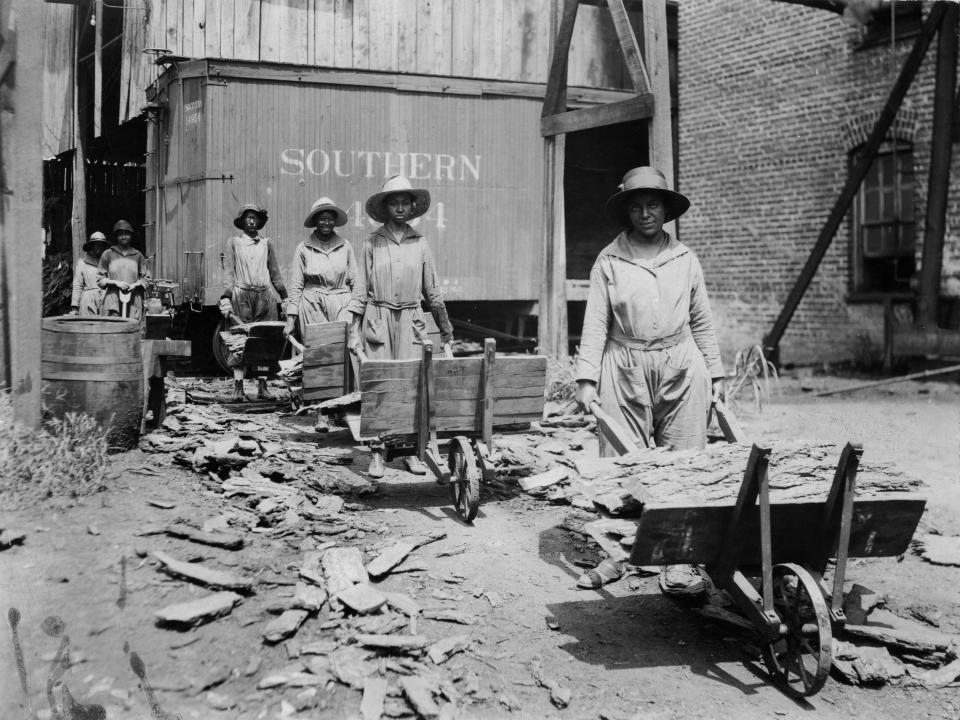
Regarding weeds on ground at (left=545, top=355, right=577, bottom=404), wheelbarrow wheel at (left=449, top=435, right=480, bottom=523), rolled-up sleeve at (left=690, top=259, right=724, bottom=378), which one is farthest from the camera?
weeds on ground at (left=545, top=355, right=577, bottom=404)

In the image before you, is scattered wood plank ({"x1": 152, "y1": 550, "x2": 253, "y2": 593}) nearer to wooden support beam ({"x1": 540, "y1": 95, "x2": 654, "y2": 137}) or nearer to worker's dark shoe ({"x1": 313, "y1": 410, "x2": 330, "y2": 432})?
worker's dark shoe ({"x1": 313, "y1": 410, "x2": 330, "y2": 432})

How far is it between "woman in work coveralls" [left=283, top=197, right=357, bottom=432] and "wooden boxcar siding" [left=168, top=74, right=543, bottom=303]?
338cm

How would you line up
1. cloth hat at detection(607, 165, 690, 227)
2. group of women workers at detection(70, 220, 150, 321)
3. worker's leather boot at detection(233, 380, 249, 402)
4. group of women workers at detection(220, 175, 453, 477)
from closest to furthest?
1. cloth hat at detection(607, 165, 690, 227)
2. group of women workers at detection(220, 175, 453, 477)
3. worker's leather boot at detection(233, 380, 249, 402)
4. group of women workers at detection(70, 220, 150, 321)

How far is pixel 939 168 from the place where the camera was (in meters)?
10.8

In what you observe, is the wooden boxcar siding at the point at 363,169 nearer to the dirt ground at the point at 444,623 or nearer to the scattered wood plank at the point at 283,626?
the dirt ground at the point at 444,623

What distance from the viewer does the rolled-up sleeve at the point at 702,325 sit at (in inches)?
196

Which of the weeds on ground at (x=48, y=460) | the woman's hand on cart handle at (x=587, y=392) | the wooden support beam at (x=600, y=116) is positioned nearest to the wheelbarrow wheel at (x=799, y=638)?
the woman's hand on cart handle at (x=587, y=392)

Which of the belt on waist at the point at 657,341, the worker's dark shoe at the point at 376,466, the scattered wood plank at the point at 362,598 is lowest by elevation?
the scattered wood plank at the point at 362,598

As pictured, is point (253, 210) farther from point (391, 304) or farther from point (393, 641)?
point (393, 641)

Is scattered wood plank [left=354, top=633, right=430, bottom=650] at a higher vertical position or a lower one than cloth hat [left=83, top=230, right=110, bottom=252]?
lower

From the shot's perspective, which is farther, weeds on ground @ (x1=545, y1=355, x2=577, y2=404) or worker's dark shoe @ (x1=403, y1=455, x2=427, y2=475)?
weeds on ground @ (x1=545, y1=355, x2=577, y2=404)

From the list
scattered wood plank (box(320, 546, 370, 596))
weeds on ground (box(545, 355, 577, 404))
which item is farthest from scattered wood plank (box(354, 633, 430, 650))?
weeds on ground (box(545, 355, 577, 404))

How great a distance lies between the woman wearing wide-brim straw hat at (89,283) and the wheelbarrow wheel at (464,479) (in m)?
7.53

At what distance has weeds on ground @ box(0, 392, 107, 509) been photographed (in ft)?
17.5
